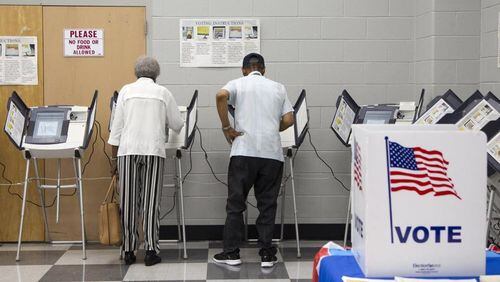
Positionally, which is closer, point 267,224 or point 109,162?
point 267,224

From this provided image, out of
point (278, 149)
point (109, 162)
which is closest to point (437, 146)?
point (278, 149)

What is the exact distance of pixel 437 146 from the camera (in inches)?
59.9

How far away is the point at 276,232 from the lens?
17.0 feet

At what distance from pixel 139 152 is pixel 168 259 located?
833 millimetres

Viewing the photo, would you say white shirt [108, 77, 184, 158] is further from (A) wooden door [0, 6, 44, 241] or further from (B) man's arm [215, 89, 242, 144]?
(A) wooden door [0, 6, 44, 241]

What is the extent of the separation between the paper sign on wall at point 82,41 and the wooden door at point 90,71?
3 cm

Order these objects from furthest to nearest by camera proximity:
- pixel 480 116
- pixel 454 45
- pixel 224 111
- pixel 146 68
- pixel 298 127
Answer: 1. pixel 454 45
2. pixel 298 127
3. pixel 146 68
4. pixel 224 111
5. pixel 480 116

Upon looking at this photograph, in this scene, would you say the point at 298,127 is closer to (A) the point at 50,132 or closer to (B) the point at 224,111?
(B) the point at 224,111

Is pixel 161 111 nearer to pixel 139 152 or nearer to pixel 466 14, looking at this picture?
pixel 139 152

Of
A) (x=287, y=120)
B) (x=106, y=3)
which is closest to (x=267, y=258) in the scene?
(x=287, y=120)

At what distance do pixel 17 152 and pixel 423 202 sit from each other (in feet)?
13.6

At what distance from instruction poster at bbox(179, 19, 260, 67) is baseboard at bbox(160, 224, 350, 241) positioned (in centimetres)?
129

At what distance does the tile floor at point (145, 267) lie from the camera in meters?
4.04

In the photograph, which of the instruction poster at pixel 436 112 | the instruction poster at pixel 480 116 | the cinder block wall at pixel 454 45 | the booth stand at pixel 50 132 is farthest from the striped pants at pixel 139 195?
the cinder block wall at pixel 454 45
